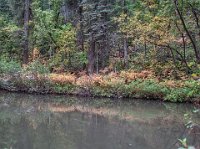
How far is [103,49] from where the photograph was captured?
2617cm

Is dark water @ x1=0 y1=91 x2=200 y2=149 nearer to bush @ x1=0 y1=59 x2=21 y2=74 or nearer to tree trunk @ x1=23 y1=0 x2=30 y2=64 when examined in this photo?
bush @ x1=0 y1=59 x2=21 y2=74

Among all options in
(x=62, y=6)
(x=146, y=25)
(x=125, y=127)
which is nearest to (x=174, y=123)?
(x=125, y=127)

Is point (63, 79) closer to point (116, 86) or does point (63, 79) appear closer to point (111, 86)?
point (111, 86)

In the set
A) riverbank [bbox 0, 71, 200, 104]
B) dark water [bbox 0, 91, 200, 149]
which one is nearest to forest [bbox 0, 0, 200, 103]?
riverbank [bbox 0, 71, 200, 104]

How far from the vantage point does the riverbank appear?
17859 mm

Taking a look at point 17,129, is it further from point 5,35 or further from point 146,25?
point 5,35

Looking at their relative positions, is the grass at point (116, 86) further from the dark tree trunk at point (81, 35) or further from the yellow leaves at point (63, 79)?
the dark tree trunk at point (81, 35)

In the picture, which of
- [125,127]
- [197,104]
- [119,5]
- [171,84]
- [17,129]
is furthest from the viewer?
[119,5]

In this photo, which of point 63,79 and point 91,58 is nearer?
point 63,79

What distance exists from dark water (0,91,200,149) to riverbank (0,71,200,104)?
85cm

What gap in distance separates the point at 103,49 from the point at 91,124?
14024mm

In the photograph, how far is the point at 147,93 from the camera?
18594mm

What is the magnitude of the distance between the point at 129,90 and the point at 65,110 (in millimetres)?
4638

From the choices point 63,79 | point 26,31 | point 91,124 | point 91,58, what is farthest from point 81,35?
point 91,124
